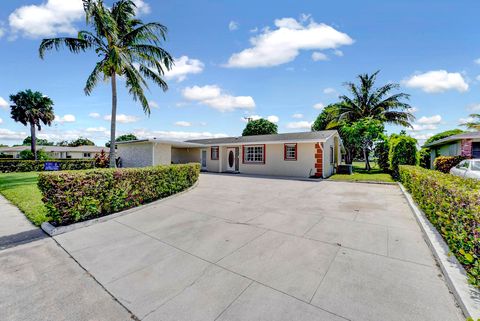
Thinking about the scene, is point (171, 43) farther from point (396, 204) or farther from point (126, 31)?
point (396, 204)

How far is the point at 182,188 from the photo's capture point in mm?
9516

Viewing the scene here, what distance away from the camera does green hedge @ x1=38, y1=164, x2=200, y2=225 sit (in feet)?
16.9

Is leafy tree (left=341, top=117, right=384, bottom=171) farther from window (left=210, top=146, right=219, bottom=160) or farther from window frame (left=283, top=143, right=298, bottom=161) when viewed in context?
window (left=210, top=146, right=219, bottom=160)

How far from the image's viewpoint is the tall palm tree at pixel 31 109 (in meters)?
27.8

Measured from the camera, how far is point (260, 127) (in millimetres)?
41344

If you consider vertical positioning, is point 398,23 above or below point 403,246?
above

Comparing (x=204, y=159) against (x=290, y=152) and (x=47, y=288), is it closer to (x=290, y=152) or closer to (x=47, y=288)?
(x=290, y=152)

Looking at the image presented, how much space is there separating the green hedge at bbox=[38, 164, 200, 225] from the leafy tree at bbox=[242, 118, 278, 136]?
34066 mm

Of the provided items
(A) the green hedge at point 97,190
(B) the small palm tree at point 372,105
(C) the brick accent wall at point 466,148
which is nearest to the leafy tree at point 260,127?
(B) the small palm tree at point 372,105

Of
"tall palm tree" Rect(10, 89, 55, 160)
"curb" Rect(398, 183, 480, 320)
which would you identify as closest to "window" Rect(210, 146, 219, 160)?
"curb" Rect(398, 183, 480, 320)

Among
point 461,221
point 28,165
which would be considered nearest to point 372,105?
point 461,221

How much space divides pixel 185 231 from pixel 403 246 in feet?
14.7

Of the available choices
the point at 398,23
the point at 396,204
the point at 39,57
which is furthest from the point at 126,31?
the point at 396,204

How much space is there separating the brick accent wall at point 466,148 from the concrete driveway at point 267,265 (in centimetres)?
1458
